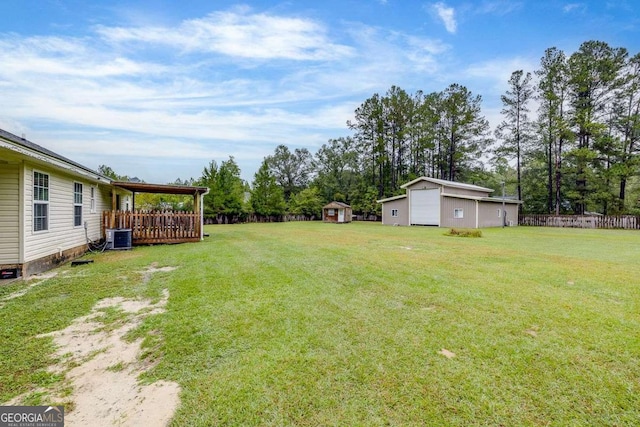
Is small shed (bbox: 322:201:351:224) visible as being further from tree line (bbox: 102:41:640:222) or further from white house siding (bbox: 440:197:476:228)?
white house siding (bbox: 440:197:476:228)

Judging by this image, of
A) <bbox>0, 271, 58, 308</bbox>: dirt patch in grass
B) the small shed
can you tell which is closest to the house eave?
<bbox>0, 271, 58, 308</bbox>: dirt patch in grass

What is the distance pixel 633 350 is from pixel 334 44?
16552mm

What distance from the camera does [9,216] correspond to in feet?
18.5

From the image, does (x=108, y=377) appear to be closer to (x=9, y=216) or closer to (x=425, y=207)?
(x=9, y=216)

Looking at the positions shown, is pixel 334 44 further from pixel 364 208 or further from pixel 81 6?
pixel 364 208

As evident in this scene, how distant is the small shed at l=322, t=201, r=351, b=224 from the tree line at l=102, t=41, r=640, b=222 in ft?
11.4

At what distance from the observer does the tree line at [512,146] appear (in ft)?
81.9

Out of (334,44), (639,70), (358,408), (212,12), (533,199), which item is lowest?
(358,408)

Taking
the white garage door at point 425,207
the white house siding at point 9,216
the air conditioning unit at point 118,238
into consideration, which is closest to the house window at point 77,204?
the air conditioning unit at point 118,238

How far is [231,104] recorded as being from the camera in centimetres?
1986

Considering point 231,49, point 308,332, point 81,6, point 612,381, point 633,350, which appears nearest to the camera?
point 612,381

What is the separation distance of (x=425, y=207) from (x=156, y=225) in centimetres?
2024

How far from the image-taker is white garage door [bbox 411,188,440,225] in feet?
77.4

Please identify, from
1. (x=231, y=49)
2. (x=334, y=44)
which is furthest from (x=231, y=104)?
(x=334, y=44)
